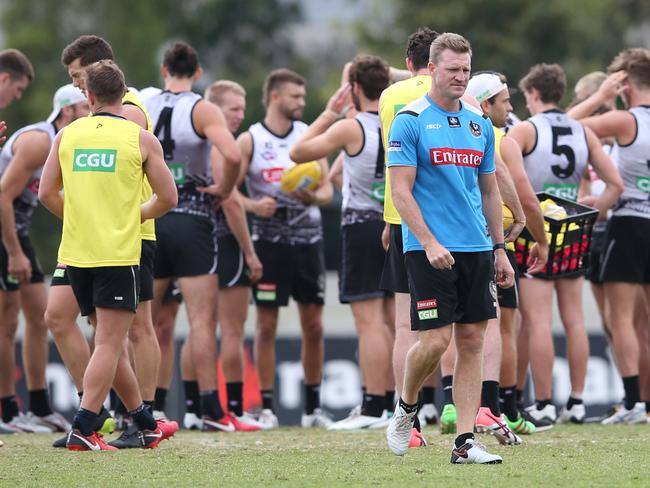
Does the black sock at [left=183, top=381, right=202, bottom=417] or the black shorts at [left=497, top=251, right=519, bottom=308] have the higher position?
the black shorts at [left=497, top=251, right=519, bottom=308]

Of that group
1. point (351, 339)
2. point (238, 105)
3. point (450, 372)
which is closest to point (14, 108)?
point (351, 339)

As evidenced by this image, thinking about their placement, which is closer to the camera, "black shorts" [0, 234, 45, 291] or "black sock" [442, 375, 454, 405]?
"black sock" [442, 375, 454, 405]

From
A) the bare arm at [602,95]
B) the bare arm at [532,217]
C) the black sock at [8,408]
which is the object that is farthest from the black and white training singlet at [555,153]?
the black sock at [8,408]

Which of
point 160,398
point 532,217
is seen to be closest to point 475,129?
point 532,217

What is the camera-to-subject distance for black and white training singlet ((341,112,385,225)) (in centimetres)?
1016

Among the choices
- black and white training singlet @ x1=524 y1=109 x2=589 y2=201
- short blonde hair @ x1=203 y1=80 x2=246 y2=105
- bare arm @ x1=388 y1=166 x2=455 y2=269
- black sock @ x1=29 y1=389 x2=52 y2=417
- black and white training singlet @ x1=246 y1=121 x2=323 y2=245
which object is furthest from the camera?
short blonde hair @ x1=203 y1=80 x2=246 y2=105

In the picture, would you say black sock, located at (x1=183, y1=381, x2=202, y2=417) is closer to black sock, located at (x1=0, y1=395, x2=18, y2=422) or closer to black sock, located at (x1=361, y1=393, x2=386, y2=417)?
black sock, located at (x1=0, y1=395, x2=18, y2=422)

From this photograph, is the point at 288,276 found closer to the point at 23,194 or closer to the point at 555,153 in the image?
the point at 23,194

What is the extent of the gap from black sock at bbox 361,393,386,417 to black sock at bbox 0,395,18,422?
2.75 m

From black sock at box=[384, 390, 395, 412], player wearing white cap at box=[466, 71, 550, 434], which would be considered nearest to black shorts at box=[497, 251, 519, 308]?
player wearing white cap at box=[466, 71, 550, 434]

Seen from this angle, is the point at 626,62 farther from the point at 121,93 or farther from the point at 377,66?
the point at 121,93

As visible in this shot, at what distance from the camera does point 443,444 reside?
8.71 meters

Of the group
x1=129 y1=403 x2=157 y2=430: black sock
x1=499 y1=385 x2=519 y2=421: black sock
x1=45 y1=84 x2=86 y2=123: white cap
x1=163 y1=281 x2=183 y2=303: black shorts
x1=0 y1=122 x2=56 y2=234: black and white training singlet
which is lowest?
x1=499 y1=385 x2=519 y2=421: black sock

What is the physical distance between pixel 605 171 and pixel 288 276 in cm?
270
